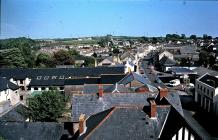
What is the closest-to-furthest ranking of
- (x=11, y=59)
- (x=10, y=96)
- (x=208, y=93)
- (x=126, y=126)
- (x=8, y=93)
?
1. (x=126, y=126)
2. (x=208, y=93)
3. (x=8, y=93)
4. (x=10, y=96)
5. (x=11, y=59)

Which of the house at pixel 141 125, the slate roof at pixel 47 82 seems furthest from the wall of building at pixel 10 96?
the house at pixel 141 125

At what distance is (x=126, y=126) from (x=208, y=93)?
29.9 meters

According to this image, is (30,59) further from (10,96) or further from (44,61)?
(10,96)

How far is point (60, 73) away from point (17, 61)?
28853 millimetres

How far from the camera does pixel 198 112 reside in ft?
146

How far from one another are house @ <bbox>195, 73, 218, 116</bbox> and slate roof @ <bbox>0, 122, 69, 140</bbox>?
25.5 m

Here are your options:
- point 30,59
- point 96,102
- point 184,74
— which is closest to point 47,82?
point 184,74

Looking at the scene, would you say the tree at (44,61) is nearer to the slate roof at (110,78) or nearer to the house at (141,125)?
the slate roof at (110,78)

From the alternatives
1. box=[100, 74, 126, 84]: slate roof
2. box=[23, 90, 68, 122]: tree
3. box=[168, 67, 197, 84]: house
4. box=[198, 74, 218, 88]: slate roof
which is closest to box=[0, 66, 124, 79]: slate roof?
box=[100, 74, 126, 84]: slate roof

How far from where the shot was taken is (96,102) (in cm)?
2502

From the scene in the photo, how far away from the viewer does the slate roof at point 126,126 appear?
63.8ft

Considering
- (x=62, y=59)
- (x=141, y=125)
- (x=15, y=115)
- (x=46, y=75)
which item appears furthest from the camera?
(x=62, y=59)

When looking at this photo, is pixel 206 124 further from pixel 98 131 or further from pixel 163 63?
pixel 163 63

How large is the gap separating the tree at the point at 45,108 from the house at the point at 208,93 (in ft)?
73.1
